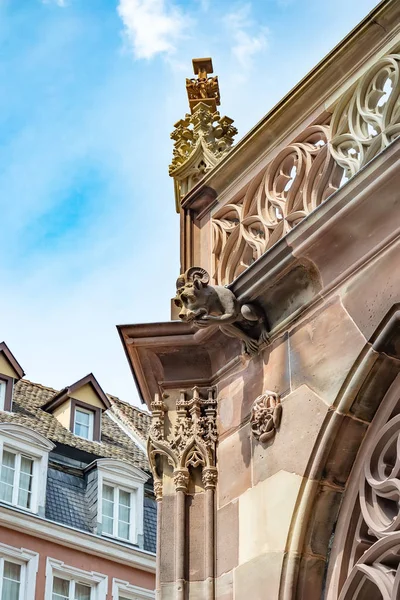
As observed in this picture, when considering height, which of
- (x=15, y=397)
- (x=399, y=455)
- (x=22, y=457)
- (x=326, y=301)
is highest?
(x=15, y=397)

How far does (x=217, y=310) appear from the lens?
700 centimetres

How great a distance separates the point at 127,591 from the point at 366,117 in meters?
16.9

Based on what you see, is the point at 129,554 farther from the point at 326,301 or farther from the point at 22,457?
the point at 326,301

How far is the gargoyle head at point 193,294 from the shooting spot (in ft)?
22.9

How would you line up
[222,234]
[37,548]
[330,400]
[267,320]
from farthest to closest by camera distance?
[37,548]
[222,234]
[267,320]
[330,400]

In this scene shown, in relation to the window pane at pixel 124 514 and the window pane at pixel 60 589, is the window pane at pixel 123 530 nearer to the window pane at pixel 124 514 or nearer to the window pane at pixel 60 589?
the window pane at pixel 124 514

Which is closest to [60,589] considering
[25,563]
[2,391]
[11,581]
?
[25,563]

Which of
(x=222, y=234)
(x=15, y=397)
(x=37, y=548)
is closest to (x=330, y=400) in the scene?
(x=222, y=234)

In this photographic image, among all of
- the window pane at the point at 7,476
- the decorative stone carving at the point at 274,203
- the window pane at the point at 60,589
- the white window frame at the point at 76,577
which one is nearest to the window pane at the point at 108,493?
the white window frame at the point at 76,577

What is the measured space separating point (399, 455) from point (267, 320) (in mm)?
1419

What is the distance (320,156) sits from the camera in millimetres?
7309

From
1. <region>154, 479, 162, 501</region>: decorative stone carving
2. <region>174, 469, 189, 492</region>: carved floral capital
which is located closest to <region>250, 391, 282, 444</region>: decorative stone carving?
<region>174, 469, 189, 492</region>: carved floral capital

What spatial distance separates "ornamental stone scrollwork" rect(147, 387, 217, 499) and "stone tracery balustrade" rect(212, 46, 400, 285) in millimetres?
852

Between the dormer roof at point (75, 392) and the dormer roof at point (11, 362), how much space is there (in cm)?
92
